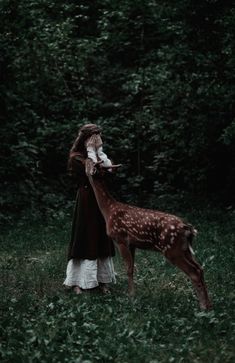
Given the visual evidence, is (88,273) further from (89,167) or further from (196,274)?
(196,274)

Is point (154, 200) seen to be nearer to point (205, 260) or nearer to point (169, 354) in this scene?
point (205, 260)

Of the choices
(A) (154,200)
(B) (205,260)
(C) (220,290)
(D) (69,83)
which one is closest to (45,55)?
(D) (69,83)

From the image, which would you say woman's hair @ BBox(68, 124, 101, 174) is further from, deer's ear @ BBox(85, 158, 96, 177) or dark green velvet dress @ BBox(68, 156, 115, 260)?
deer's ear @ BBox(85, 158, 96, 177)

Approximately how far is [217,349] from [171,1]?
11551mm

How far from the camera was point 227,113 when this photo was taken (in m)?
17.2

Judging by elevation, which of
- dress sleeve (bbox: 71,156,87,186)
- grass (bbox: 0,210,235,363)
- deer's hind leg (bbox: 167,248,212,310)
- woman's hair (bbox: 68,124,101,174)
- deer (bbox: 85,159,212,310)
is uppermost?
woman's hair (bbox: 68,124,101,174)

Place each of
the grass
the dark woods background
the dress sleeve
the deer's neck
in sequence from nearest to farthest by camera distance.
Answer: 1. the grass
2. the deer's neck
3. the dress sleeve
4. the dark woods background

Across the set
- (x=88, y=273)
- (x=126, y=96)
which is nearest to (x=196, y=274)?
(x=88, y=273)

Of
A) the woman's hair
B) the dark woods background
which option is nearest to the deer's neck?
the woman's hair

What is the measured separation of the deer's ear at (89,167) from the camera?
9531 millimetres

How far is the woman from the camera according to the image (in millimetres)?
9891

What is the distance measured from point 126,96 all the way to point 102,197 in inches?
557

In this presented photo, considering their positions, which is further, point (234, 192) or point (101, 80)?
point (101, 80)

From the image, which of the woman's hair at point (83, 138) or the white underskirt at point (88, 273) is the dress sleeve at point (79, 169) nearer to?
the woman's hair at point (83, 138)
